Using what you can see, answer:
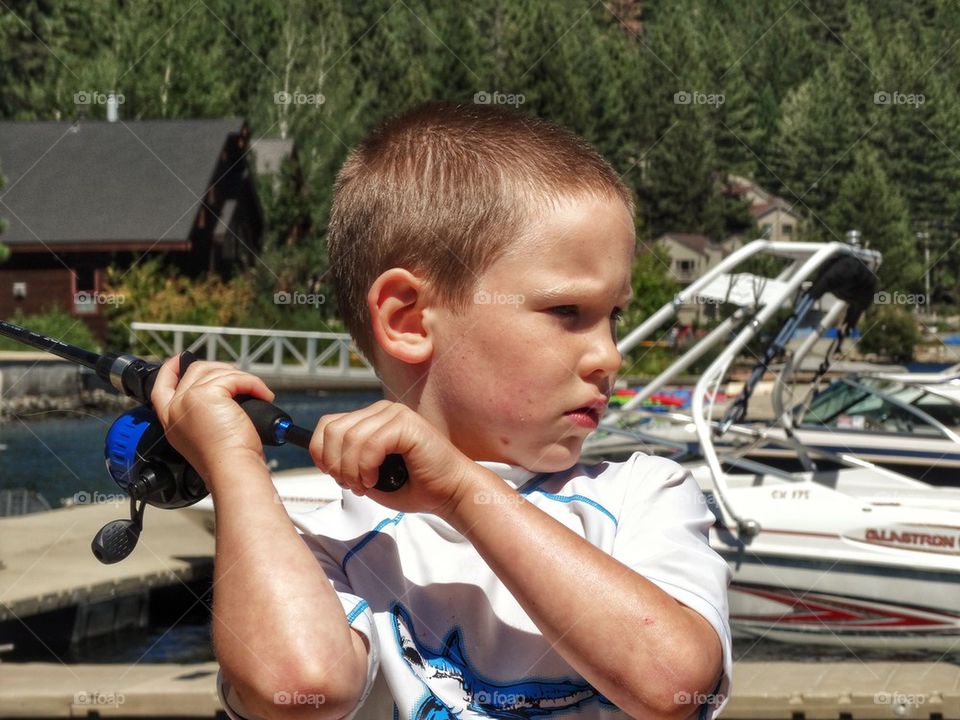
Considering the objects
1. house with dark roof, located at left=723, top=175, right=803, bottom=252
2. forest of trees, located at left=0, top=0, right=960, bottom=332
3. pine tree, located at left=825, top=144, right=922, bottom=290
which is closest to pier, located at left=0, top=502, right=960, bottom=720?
pine tree, located at left=825, top=144, right=922, bottom=290

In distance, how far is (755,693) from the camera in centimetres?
407

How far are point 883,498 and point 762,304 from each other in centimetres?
140

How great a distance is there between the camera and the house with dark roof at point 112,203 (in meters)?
30.1

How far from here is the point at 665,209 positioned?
35.7 metres

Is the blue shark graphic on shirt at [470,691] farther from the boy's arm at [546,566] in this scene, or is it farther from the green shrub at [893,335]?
the green shrub at [893,335]

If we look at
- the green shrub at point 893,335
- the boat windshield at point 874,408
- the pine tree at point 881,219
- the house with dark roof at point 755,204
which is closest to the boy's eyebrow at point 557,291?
the boat windshield at point 874,408

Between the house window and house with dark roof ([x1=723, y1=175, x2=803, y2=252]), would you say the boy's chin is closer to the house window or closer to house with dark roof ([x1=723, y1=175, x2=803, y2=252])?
the house window

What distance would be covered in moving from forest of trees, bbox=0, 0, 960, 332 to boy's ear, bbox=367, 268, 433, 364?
88.1 ft

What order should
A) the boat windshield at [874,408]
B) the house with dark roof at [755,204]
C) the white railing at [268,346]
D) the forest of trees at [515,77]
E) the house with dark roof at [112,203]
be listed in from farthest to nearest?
the house with dark roof at [755,204] < the forest of trees at [515,77] < the house with dark roof at [112,203] < the white railing at [268,346] < the boat windshield at [874,408]

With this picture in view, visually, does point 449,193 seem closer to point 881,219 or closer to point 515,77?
point 881,219

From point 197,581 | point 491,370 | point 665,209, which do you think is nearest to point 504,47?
point 665,209

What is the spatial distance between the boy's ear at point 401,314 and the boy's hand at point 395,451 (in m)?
0.18

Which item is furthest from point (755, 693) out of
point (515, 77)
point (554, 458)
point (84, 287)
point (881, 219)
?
point (515, 77)

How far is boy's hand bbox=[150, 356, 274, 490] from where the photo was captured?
1.04 m
